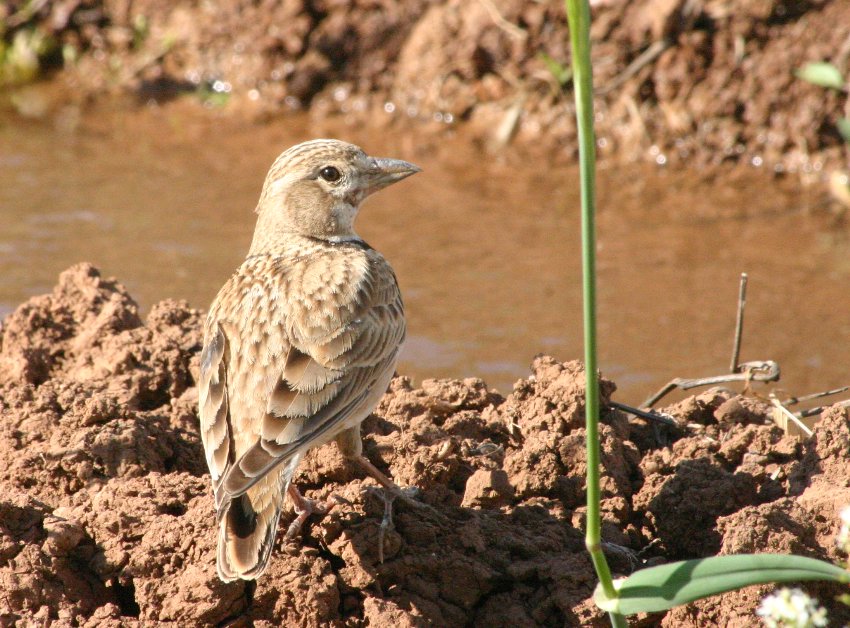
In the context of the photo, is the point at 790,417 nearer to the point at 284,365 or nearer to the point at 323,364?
the point at 323,364

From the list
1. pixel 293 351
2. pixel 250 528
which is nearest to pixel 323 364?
pixel 293 351

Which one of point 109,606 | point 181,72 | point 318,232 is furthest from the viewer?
point 181,72

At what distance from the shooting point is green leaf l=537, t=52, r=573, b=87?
940 centimetres

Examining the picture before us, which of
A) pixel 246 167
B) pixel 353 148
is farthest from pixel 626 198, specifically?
pixel 353 148

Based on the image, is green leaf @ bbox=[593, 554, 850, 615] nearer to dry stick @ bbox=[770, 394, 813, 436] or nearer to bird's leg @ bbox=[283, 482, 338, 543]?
bird's leg @ bbox=[283, 482, 338, 543]

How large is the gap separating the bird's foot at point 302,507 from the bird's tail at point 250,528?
0.27 metres

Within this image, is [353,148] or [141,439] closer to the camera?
[141,439]

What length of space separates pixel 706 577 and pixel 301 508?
5.26ft

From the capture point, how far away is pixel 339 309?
14.7ft

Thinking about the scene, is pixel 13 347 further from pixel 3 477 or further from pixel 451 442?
pixel 451 442

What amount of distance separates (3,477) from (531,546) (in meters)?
1.98

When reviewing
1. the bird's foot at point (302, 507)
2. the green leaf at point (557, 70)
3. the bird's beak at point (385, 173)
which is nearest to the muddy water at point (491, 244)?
the green leaf at point (557, 70)

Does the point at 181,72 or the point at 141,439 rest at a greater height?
the point at 181,72

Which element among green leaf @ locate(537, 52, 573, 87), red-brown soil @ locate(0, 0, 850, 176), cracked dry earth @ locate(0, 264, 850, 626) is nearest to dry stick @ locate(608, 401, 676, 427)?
cracked dry earth @ locate(0, 264, 850, 626)
